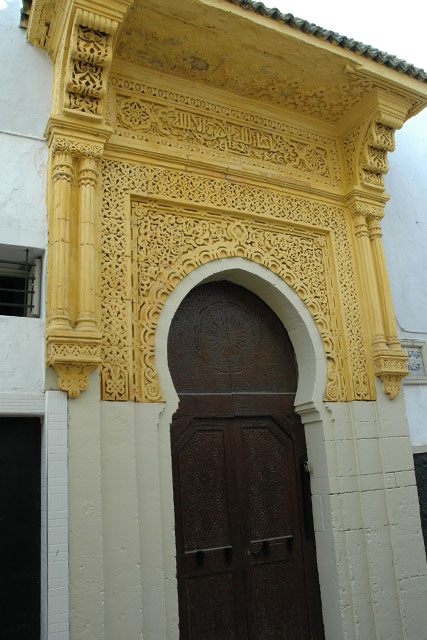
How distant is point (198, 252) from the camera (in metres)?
4.14

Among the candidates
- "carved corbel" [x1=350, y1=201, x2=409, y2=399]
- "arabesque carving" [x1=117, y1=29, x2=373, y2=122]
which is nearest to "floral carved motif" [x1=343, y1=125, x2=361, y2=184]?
"arabesque carving" [x1=117, y1=29, x2=373, y2=122]

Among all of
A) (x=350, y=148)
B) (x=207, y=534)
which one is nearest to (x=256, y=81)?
(x=350, y=148)

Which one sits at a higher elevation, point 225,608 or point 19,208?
point 19,208

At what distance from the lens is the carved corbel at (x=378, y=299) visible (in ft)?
14.8

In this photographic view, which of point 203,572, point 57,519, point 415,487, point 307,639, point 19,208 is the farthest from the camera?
point 415,487

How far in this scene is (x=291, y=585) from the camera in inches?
161

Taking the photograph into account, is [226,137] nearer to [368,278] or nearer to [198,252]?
[198,252]

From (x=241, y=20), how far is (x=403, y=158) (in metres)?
2.56

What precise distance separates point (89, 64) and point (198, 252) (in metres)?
1.52

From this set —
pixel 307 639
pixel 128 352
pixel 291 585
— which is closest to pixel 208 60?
pixel 128 352

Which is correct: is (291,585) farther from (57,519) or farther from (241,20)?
(241,20)

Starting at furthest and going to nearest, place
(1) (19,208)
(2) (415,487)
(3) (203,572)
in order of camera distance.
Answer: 1. (2) (415,487)
2. (3) (203,572)
3. (1) (19,208)

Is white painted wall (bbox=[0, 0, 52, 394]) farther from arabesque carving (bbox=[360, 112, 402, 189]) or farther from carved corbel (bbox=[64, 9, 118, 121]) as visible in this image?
arabesque carving (bbox=[360, 112, 402, 189])

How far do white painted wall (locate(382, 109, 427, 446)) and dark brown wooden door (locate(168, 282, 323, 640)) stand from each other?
1205 millimetres
